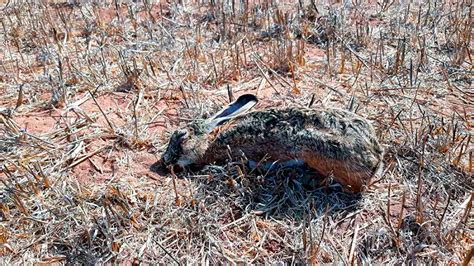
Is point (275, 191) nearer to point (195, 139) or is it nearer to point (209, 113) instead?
point (195, 139)

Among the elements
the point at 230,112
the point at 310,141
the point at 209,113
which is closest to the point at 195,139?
the point at 230,112

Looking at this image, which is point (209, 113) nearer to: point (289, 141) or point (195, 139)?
point (195, 139)

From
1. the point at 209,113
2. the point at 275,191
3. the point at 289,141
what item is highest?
the point at 289,141

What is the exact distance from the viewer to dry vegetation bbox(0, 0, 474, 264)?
10.3 ft

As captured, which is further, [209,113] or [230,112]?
[209,113]

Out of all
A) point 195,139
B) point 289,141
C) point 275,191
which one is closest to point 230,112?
point 195,139

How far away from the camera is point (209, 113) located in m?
4.33

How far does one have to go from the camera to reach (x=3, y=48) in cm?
575

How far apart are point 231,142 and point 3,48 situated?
3.58m

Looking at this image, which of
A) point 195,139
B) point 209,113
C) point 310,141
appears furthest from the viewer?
point 209,113

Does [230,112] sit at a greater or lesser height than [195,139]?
greater

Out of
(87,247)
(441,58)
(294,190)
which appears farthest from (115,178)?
(441,58)

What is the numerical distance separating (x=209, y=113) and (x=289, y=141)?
1169 mm

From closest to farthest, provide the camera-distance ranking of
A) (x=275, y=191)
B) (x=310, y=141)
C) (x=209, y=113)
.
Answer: (x=310, y=141)
(x=275, y=191)
(x=209, y=113)
